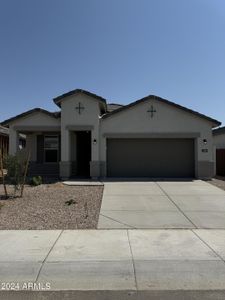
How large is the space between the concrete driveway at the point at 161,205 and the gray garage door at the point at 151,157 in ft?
10.2

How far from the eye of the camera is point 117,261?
679cm

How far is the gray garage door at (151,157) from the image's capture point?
21.5 m

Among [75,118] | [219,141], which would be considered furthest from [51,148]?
[219,141]

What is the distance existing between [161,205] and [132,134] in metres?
8.57

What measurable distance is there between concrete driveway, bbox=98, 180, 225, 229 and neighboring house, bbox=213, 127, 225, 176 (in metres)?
7.01

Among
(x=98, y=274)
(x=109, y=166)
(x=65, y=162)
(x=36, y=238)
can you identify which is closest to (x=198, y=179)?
(x=109, y=166)

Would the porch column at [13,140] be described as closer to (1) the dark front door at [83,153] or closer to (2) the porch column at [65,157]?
(2) the porch column at [65,157]

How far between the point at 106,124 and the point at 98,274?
1516 centimetres

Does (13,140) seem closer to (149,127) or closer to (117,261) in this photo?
(149,127)

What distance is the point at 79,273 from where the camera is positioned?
6176 mm

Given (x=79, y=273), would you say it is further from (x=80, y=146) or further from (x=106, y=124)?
(x=80, y=146)

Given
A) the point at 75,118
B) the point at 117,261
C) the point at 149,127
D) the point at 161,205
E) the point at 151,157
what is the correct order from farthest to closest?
1. the point at 151,157
2. the point at 149,127
3. the point at 75,118
4. the point at 161,205
5. the point at 117,261

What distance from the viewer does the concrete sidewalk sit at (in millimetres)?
5609

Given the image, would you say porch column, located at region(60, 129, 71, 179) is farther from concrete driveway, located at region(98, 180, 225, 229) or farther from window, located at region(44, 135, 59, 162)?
window, located at region(44, 135, 59, 162)
